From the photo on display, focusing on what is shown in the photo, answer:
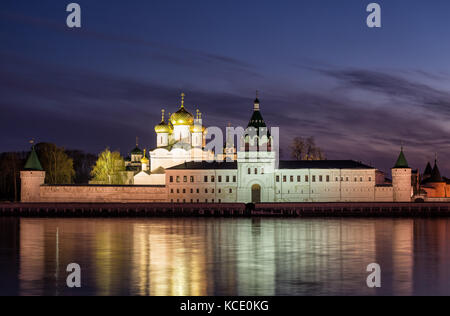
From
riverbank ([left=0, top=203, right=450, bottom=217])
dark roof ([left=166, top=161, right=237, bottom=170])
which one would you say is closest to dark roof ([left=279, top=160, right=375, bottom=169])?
dark roof ([left=166, top=161, right=237, bottom=170])

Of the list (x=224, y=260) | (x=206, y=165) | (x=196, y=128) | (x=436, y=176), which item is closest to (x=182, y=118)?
(x=196, y=128)

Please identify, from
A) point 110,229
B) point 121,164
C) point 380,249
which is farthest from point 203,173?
point 380,249

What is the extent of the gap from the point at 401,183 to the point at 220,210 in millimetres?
16247

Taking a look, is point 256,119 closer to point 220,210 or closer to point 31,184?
point 220,210

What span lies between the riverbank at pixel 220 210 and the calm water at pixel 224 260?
1588 centimetres

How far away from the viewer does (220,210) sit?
5544 centimetres

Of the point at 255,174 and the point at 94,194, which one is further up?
the point at 255,174

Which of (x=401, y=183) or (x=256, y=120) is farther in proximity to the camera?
(x=256, y=120)

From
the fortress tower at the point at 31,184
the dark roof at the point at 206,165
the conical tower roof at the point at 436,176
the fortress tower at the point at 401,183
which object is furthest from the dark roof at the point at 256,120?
the conical tower roof at the point at 436,176

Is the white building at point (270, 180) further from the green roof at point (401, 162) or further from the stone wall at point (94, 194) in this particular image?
the stone wall at point (94, 194)

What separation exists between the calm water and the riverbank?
52.1 ft

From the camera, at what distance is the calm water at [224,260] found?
18.6 metres

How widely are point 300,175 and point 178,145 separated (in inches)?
525
